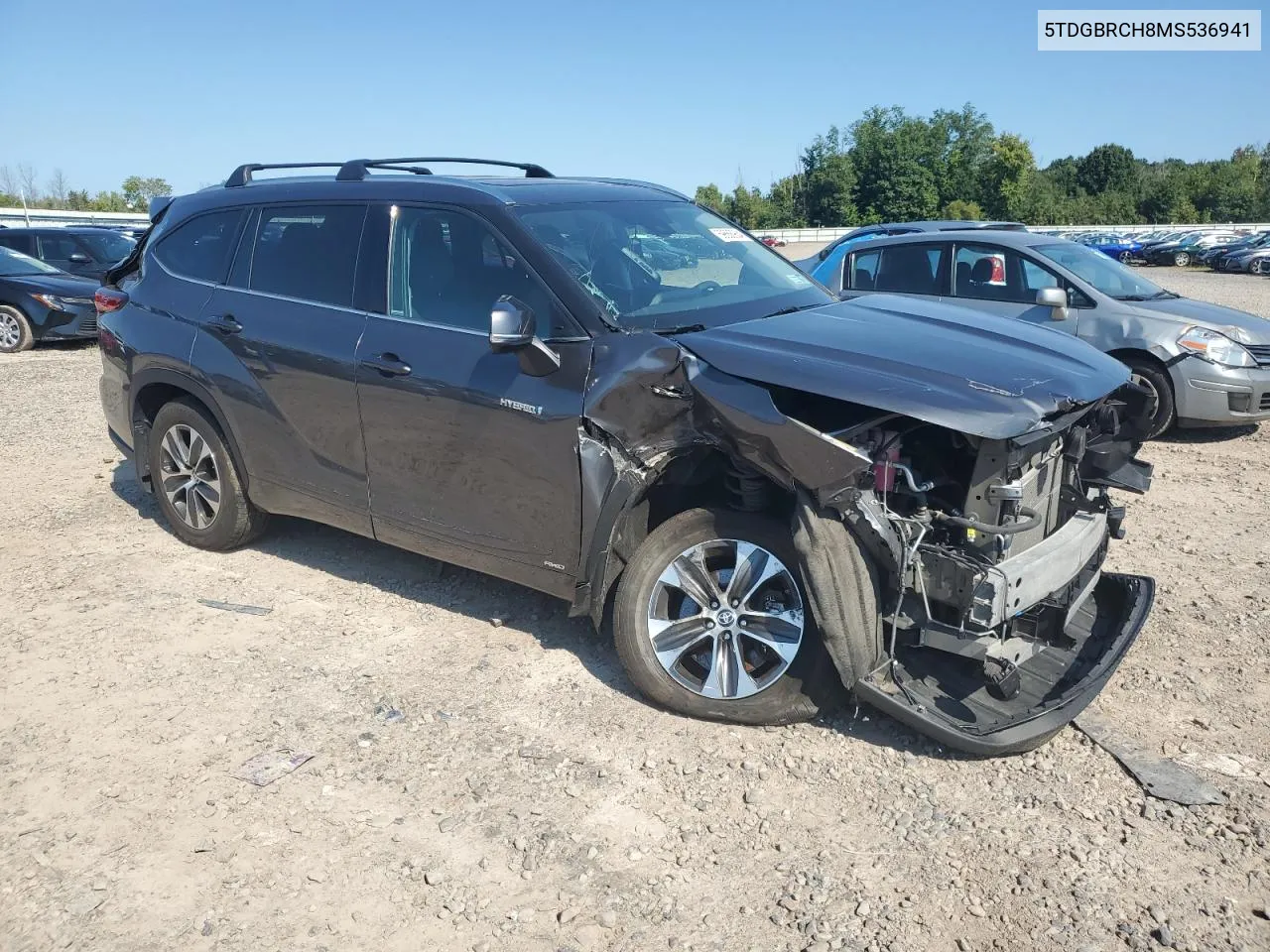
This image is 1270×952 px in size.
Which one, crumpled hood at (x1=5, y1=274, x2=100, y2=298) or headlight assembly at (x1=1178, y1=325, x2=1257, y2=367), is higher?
crumpled hood at (x1=5, y1=274, x2=100, y2=298)

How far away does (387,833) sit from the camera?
324 cm

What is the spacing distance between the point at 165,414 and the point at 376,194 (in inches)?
76.4

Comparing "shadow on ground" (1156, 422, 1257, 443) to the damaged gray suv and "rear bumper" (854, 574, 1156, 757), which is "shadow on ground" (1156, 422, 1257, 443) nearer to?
the damaged gray suv

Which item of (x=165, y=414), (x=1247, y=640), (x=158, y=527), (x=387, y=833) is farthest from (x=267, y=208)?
(x=1247, y=640)

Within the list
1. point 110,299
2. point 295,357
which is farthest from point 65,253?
point 295,357

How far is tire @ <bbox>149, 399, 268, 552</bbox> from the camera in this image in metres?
5.40

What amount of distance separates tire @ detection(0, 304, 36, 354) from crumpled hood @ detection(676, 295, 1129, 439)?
1314 cm

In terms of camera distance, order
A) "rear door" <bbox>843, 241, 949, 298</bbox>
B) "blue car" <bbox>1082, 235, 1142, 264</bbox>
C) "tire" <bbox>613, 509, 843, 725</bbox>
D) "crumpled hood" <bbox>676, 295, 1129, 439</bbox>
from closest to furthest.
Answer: "crumpled hood" <bbox>676, 295, 1129, 439</bbox> < "tire" <bbox>613, 509, 843, 725</bbox> < "rear door" <bbox>843, 241, 949, 298</bbox> < "blue car" <bbox>1082, 235, 1142, 264</bbox>

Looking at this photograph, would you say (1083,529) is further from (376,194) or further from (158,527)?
(158,527)

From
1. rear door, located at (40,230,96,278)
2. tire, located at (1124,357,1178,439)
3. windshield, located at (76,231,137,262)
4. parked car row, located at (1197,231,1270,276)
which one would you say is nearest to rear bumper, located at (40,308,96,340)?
rear door, located at (40,230,96,278)

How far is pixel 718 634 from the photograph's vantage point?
12.3ft

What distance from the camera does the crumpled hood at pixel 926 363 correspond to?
10.5 feet

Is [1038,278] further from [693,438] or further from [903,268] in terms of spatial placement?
[693,438]

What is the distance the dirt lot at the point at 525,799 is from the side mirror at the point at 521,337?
52.4 inches
